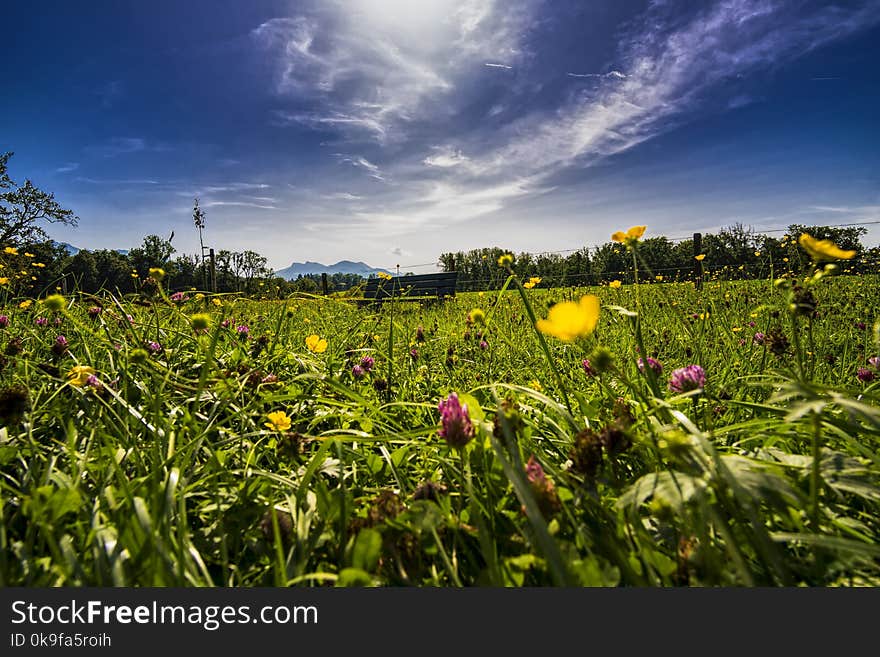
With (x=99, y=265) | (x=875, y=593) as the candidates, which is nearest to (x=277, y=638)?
(x=875, y=593)

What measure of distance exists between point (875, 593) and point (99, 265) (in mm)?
61700

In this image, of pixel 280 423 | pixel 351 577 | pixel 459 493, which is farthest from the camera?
pixel 280 423

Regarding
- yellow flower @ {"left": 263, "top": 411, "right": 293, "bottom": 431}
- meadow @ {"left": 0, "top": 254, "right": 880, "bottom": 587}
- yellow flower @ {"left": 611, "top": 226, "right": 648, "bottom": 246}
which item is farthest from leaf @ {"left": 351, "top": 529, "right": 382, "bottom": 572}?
yellow flower @ {"left": 611, "top": 226, "right": 648, "bottom": 246}

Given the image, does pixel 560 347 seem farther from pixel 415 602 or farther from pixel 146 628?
pixel 146 628

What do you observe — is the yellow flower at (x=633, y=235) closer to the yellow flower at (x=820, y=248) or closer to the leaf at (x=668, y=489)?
the yellow flower at (x=820, y=248)

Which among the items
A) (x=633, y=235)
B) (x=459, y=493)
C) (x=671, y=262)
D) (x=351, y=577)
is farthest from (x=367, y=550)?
(x=671, y=262)

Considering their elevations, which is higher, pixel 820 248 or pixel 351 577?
pixel 820 248

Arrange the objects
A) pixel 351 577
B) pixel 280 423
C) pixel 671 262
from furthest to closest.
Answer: pixel 671 262 → pixel 280 423 → pixel 351 577

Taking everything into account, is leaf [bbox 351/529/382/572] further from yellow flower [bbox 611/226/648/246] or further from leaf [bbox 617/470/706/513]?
yellow flower [bbox 611/226/648/246]

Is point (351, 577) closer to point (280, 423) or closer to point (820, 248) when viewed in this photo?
point (280, 423)

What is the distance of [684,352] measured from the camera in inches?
76.2

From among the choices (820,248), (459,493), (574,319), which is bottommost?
(459,493)

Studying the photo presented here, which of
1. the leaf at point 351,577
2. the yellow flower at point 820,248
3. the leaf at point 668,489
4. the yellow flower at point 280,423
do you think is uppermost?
the yellow flower at point 820,248

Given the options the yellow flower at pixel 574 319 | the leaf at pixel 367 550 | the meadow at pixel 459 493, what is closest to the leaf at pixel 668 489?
the meadow at pixel 459 493
